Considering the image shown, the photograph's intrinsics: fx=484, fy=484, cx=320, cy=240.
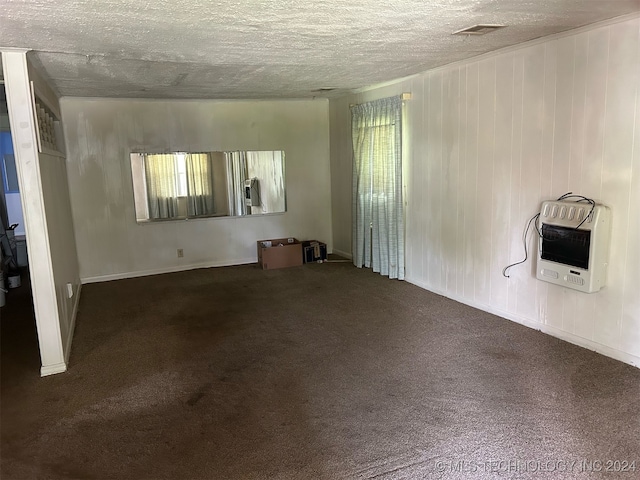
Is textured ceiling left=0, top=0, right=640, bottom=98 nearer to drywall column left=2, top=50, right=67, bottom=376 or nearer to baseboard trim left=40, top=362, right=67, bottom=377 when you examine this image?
drywall column left=2, top=50, right=67, bottom=376

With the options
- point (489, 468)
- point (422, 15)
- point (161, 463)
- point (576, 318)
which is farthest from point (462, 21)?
point (161, 463)

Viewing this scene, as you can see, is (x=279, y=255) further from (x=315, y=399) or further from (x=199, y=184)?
(x=315, y=399)

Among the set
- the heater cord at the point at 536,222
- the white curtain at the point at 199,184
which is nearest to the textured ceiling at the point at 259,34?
the heater cord at the point at 536,222

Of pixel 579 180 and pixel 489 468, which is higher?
pixel 579 180

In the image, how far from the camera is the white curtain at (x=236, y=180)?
6.42 meters

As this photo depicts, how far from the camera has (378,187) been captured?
5586 mm

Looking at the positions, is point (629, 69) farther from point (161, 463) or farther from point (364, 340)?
point (161, 463)

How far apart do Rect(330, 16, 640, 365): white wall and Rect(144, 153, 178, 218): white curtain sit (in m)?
2.82

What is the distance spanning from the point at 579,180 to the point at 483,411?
1781 mm

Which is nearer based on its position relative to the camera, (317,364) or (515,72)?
(317,364)

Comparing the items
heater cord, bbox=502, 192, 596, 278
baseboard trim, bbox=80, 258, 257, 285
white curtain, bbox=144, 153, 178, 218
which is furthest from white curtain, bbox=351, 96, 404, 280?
white curtain, bbox=144, 153, 178, 218

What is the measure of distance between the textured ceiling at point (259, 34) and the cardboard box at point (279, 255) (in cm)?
233

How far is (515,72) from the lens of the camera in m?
3.76

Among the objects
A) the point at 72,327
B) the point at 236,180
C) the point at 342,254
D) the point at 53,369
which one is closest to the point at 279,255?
the point at 342,254
